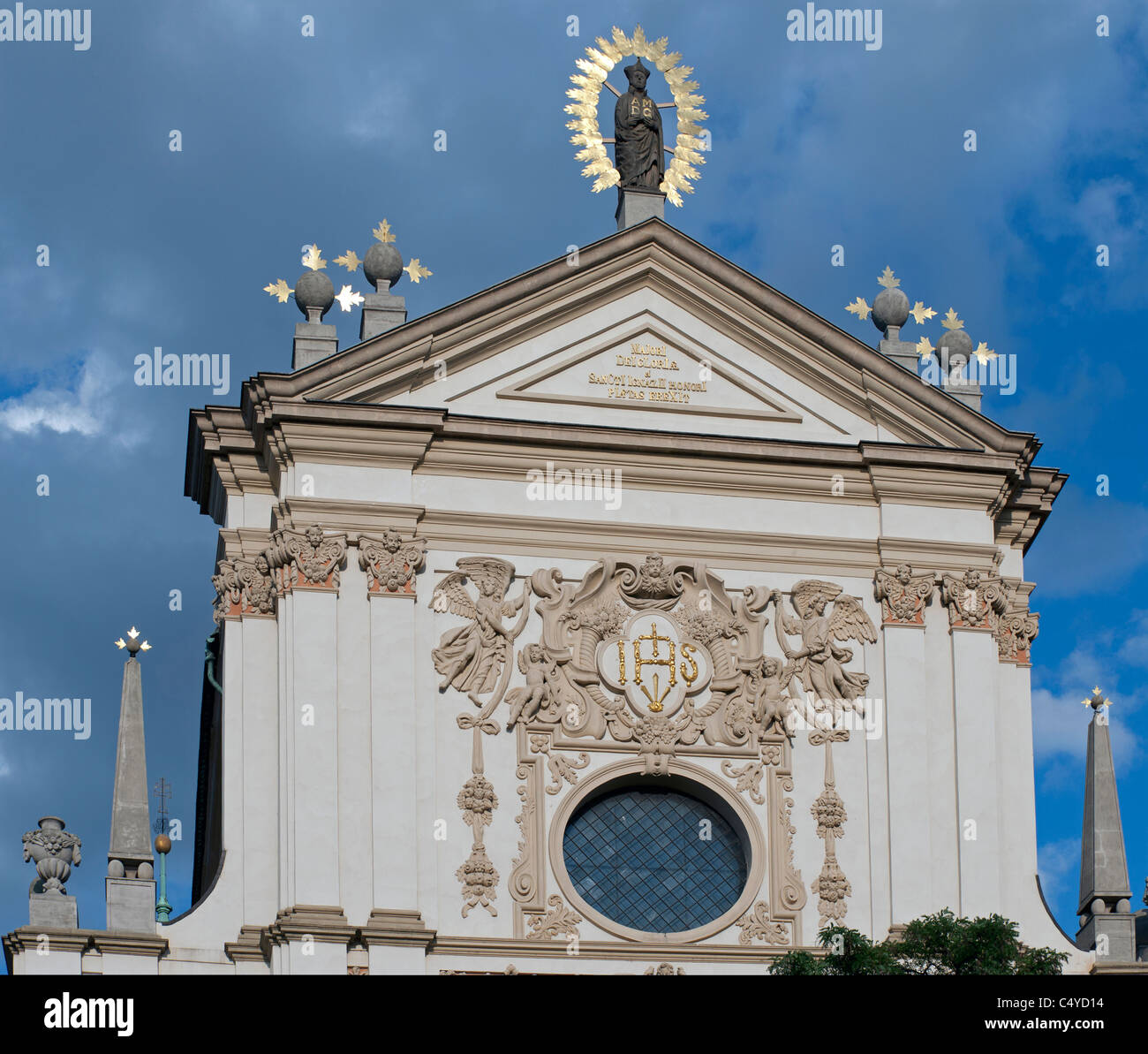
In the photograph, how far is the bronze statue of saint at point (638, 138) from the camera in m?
36.4

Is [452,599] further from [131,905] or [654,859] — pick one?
[131,905]

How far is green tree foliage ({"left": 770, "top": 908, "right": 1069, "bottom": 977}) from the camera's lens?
2891 cm

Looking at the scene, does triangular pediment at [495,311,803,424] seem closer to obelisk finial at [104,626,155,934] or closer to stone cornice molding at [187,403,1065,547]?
stone cornice molding at [187,403,1065,547]

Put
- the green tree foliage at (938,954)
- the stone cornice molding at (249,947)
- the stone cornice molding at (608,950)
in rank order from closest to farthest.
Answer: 1. the green tree foliage at (938,954)
2. the stone cornice molding at (249,947)
3. the stone cornice molding at (608,950)

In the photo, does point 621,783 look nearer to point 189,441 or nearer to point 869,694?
point 869,694

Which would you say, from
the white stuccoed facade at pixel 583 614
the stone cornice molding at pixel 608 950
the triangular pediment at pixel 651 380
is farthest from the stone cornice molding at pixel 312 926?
the triangular pediment at pixel 651 380

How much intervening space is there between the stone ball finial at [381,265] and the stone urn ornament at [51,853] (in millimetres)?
7490

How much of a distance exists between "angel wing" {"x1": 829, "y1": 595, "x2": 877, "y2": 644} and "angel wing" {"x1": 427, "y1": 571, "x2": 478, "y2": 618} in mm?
4146

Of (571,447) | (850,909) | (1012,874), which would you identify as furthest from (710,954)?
(571,447)

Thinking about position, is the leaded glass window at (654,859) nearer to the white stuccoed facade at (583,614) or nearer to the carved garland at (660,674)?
the white stuccoed facade at (583,614)

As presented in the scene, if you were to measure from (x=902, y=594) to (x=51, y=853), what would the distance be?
10026mm

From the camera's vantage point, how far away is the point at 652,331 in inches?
1391
